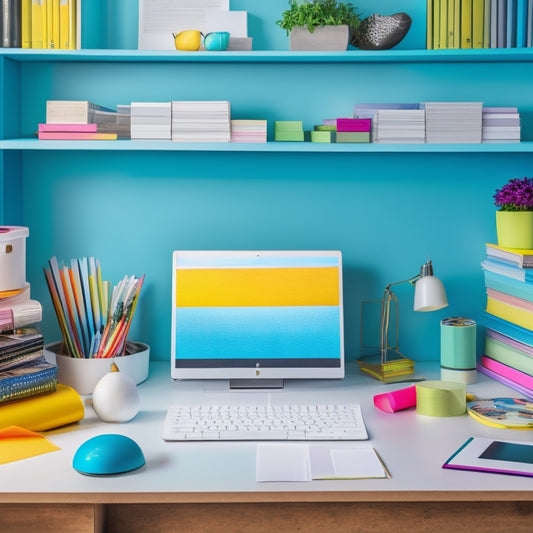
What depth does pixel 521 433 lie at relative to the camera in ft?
5.73

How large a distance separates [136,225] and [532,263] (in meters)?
1.21

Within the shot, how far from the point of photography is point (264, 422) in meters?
1.77

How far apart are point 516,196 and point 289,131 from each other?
70cm

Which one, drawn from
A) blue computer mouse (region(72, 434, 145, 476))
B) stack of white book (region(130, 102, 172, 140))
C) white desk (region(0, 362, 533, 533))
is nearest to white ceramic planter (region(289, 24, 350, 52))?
stack of white book (region(130, 102, 172, 140))

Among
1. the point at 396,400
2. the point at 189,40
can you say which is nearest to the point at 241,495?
the point at 396,400

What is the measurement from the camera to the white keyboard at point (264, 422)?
66.5 inches

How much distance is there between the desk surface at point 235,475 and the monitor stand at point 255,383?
33 cm

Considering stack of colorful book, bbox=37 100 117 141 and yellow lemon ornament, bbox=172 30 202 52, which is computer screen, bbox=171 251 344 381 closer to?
stack of colorful book, bbox=37 100 117 141

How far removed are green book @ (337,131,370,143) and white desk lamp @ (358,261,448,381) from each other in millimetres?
413

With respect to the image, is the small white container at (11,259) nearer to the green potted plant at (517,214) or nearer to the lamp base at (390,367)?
the lamp base at (390,367)

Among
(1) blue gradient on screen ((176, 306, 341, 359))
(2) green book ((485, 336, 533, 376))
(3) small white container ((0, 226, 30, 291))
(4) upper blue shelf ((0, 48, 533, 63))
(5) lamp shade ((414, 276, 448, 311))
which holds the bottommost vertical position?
(2) green book ((485, 336, 533, 376))

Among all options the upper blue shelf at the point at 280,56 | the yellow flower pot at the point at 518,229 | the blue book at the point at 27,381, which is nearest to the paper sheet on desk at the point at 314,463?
the blue book at the point at 27,381

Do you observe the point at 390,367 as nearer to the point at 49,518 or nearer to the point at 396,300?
the point at 396,300

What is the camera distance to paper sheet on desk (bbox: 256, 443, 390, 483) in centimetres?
148
